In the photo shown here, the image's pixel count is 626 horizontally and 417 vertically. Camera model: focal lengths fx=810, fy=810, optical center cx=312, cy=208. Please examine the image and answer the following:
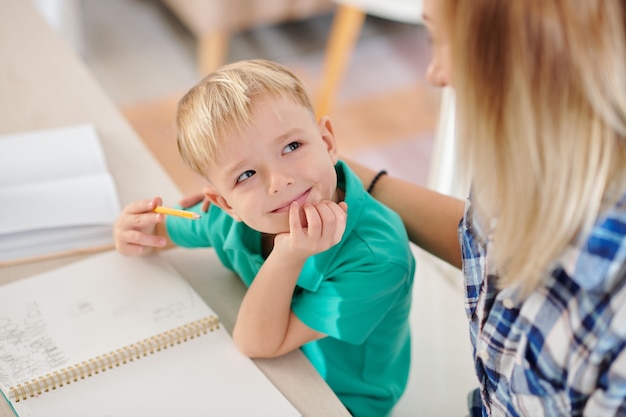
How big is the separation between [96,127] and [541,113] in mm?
795

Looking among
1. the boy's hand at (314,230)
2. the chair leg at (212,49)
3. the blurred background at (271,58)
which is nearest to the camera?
the boy's hand at (314,230)

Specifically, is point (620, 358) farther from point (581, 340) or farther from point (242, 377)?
point (242, 377)

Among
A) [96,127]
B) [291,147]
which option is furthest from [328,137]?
[96,127]

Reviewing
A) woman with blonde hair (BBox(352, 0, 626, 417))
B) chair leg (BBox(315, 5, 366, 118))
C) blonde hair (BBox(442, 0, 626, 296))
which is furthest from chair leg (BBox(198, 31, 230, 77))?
blonde hair (BBox(442, 0, 626, 296))

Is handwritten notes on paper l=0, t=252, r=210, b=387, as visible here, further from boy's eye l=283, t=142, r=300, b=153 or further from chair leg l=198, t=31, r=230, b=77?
chair leg l=198, t=31, r=230, b=77

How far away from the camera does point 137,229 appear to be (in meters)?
1.01

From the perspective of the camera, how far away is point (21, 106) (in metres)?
1.26

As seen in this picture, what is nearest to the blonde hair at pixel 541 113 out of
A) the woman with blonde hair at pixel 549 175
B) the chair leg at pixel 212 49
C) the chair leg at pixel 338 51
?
the woman with blonde hair at pixel 549 175

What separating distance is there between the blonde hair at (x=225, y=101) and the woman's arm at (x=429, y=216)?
215 mm

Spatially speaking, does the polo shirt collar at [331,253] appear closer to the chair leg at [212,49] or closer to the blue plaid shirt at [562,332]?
the blue plaid shirt at [562,332]

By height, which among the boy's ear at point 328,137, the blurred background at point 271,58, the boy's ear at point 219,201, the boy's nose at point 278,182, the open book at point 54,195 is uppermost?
the boy's ear at point 328,137

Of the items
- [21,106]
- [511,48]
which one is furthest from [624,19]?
[21,106]

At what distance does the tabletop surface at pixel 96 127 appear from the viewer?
881mm

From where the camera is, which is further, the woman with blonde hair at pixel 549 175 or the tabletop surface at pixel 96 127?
the tabletop surface at pixel 96 127
